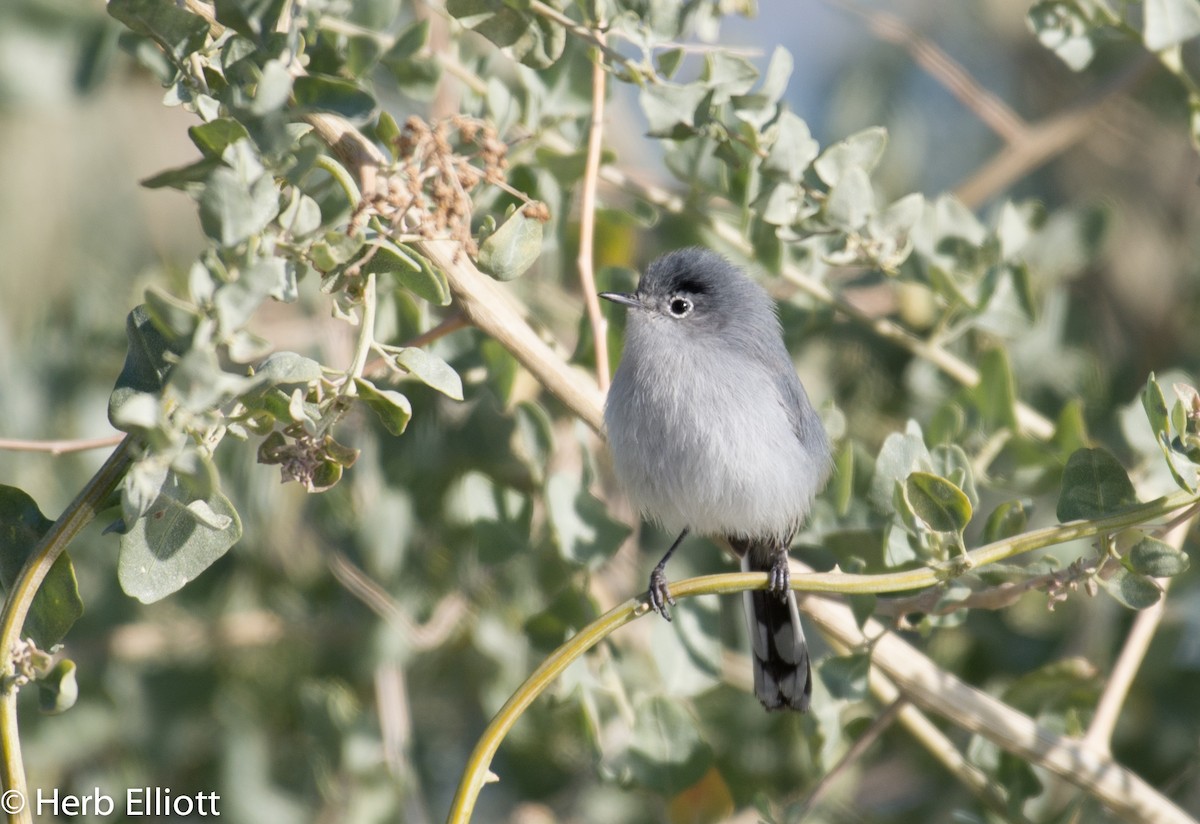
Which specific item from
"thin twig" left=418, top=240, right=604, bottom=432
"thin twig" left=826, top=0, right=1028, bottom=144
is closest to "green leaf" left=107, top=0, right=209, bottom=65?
"thin twig" left=418, top=240, right=604, bottom=432

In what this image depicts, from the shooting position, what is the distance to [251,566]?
3.05 meters

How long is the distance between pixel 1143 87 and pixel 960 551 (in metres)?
2.70

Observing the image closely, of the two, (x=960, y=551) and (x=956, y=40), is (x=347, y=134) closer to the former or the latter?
(x=960, y=551)

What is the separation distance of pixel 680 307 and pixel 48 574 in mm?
1604

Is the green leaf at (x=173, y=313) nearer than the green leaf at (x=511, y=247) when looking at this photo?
Yes

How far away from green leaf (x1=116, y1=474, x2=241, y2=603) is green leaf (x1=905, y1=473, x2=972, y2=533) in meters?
0.89

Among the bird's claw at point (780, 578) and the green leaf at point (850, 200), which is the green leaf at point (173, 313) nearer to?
the bird's claw at point (780, 578)

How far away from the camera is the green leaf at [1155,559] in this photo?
1.58 m

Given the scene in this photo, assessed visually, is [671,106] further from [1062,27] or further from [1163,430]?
[1163,430]

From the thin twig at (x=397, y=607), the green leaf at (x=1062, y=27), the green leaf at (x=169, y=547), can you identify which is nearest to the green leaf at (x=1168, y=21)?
the green leaf at (x=1062, y=27)

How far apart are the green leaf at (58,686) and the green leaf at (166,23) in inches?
29.2

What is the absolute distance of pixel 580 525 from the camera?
2230 mm

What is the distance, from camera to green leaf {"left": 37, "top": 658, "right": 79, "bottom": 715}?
143cm

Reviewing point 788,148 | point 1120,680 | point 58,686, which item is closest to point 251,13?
point 58,686
